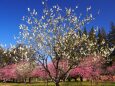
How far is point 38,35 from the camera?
913 inches

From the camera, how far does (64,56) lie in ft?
74.8

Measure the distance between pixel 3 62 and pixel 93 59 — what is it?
8238 cm

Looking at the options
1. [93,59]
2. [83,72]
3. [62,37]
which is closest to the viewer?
[62,37]

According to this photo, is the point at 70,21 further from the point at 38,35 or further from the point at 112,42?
the point at 112,42

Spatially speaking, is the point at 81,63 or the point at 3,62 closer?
the point at 81,63

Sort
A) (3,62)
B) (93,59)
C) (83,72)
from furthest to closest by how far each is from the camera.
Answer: (3,62) < (83,72) < (93,59)

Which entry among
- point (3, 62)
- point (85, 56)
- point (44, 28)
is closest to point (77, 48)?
point (85, 56)

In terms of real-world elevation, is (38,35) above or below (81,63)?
above

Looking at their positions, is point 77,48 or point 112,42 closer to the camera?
point 77,48

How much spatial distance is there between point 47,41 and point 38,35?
2.79 ft

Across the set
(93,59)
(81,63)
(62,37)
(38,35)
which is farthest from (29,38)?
(93,59)

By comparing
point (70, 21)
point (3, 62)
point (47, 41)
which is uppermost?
point (3, 62)

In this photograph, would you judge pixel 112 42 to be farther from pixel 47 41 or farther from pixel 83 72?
pixel 47 41

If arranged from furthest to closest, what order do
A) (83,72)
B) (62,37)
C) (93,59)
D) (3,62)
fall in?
(3,62), (83,72), (93,59), (62,37)
